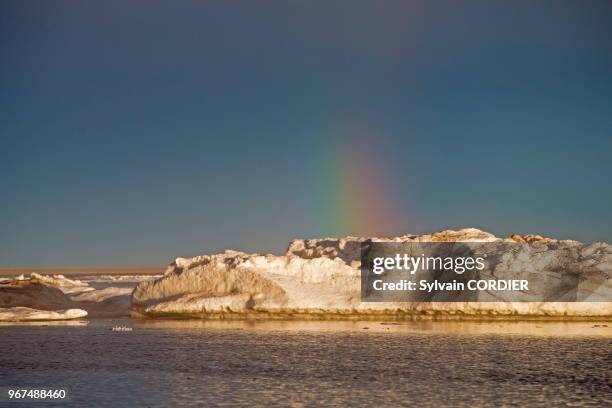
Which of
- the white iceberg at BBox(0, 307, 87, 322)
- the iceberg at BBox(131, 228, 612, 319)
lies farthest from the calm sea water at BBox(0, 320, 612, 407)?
the white iceberg at BBox(0, 307, 87, 322)

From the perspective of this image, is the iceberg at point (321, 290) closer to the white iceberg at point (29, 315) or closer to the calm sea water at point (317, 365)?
the calm sea water at point (317, 365)

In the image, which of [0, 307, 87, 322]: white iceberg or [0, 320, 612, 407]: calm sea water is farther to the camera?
[0, 307, 87, 322]: white iceberg

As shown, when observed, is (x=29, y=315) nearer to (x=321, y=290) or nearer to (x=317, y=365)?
(x=321, y=290)

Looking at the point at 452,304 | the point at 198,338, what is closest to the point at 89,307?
the point at 198,338

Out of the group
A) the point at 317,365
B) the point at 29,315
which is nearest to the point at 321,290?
the point at 317,365

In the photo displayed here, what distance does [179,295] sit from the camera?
34.8 metres

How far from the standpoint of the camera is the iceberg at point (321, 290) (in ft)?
106

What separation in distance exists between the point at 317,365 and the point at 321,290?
519 inches

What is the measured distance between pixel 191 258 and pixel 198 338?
32.4 feet

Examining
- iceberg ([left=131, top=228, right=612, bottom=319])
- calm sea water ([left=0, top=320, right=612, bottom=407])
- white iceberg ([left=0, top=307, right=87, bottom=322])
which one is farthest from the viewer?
white iceberg ([left=0, top=307, right=87, bottom=322])

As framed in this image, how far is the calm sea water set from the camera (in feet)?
52.2

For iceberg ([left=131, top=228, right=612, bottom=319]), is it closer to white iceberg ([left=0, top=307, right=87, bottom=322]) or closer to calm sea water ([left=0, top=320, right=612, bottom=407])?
calm sea water ([left=0, top=320, right=612, bottom=407])

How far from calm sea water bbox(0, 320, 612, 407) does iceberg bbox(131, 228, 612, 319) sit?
2.13 m

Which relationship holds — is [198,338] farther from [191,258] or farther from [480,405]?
[480,405]
